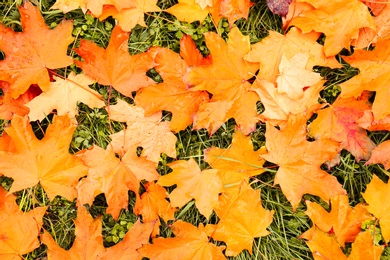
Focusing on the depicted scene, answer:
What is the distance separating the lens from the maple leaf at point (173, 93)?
1940mm

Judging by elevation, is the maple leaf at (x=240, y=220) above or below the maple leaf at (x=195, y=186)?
below

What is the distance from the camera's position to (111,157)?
1928mm

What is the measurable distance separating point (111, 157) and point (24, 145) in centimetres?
34

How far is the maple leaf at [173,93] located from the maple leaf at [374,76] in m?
0.61

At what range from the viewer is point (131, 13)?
197cm

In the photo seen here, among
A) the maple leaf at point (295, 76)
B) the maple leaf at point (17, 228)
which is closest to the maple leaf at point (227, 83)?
the maple leaf at point (295, 76)

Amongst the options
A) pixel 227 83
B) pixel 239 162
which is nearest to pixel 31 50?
pixel 227 83

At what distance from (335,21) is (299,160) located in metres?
0.57

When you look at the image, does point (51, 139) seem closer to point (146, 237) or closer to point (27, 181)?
point (27, 181)

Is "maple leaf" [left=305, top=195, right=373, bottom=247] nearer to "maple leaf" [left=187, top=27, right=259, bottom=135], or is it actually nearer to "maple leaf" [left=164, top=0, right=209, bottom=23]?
"maple leaf" [left=187, top=27, right=259, bottom=135]

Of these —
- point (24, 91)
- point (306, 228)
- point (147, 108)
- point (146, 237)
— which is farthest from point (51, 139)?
Result: point (306, 228)

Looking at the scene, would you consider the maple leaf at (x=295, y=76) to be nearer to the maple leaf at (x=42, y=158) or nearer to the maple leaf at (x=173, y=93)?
the maple leaf at (x=173, y=93)

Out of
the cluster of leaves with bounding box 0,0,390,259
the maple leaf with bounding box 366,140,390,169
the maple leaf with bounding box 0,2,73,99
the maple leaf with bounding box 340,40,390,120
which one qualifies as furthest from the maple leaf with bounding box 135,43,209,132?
the maple leaf with bounding box 366,140,390,169

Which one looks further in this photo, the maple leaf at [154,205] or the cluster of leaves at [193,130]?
the maple leaf at [154,205]
